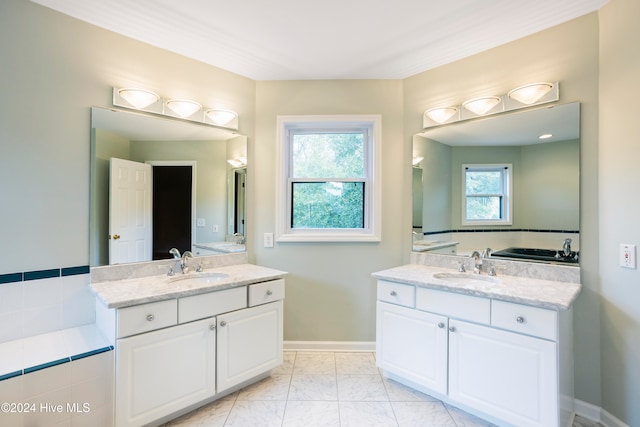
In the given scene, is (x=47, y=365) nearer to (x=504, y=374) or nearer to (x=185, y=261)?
(x=185, y=261)

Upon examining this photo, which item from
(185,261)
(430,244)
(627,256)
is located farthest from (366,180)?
(627,256)

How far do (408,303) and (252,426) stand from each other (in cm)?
125

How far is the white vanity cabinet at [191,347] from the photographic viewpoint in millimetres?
1611

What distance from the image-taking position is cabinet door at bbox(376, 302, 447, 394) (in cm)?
195

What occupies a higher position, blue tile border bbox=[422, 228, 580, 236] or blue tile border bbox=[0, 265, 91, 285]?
blue tile border bbox=[422, 228, 580, 236]

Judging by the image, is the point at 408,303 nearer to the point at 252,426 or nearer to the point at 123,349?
the point at 252,426

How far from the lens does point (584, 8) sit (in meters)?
1.84

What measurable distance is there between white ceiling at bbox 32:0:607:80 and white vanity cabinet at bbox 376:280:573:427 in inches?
70.0

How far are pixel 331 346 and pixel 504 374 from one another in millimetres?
1459

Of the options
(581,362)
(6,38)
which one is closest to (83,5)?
(6,38)

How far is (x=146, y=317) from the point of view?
166cm

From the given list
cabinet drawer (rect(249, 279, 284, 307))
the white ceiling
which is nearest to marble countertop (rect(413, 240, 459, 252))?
cabinet drawer (rect(249, 279, 284, 307))

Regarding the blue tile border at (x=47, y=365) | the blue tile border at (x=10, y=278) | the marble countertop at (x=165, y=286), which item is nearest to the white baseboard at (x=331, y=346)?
the marble countertop at (x=165, y=286)

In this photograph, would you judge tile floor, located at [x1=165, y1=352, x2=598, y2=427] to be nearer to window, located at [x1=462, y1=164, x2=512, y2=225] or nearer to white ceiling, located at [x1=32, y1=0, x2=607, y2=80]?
window, located at [x1=462, y1=164, x2=512, y2=225]
